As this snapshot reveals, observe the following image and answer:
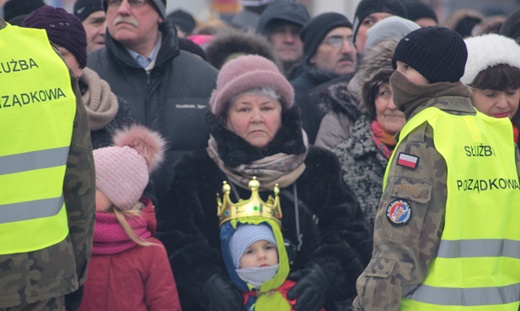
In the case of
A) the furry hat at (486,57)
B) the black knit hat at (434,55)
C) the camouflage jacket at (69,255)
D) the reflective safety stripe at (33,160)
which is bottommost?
the camouflage jacket at (69,255)

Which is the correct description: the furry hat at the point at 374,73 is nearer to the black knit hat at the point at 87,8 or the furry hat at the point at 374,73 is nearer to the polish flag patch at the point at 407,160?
the polish flag patch at the point at 407,160

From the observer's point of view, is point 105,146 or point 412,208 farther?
point 105,146

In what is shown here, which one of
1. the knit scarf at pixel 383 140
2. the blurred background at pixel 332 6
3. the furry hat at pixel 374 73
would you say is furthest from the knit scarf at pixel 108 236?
the blurred background at pixel 332 6

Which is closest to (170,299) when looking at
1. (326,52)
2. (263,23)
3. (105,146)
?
(105,146)

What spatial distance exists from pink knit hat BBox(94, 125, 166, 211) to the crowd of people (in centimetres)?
1

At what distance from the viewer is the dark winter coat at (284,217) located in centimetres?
601

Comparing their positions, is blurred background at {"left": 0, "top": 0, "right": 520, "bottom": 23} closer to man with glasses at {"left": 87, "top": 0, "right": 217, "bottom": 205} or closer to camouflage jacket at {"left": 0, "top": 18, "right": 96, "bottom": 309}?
man with glasses at {"left": 87, "top": 0, "right": 217, "bottom": 205}

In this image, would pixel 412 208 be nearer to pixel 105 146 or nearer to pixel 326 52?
pixel 105 146

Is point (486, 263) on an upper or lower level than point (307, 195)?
upper

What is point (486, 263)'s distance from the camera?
4902mm

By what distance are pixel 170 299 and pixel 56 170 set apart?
145cm

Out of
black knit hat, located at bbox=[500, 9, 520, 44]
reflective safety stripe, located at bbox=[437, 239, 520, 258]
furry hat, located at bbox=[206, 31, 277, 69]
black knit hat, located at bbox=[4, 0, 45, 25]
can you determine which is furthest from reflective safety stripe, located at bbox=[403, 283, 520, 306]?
black knit hat, located at bbox=[4, 0, 45, 25]

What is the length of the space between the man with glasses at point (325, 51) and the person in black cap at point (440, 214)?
317cm

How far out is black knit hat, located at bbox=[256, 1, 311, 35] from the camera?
9.66 metres
